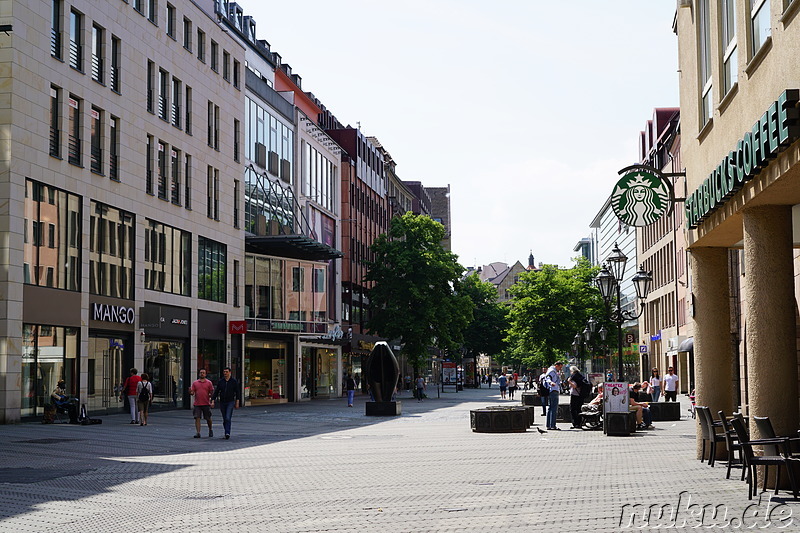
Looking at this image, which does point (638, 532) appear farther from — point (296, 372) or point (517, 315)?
point (517, 315)

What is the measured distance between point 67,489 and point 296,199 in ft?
146

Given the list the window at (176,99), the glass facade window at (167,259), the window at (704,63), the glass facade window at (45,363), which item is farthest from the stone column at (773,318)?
the window at (176,99)

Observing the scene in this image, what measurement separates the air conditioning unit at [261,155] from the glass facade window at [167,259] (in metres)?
9.73

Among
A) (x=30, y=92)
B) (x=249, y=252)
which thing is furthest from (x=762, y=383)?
(x=249, y=252)

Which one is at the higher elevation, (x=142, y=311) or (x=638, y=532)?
(x=142, y=311)

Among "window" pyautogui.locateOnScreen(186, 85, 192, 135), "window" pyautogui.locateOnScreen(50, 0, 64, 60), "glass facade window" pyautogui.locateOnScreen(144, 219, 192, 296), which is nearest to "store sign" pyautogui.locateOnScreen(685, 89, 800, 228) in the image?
"window" pyautogui.locateOnScreen(50, 0, 64, 60)

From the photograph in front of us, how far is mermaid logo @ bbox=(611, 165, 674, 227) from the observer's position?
58.5ft

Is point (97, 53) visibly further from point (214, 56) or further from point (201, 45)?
point (214, 56)

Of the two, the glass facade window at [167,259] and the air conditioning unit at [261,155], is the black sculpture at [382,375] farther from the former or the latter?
the air conditioning unit at [261,155]

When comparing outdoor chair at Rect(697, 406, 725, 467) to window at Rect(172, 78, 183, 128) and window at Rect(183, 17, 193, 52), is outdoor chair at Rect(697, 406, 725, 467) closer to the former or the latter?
window at Rect(172, 78, 183, 128)

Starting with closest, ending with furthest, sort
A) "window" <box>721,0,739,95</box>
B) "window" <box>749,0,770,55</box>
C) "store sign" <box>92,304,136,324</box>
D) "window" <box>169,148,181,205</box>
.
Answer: "window" <box>749,0,770,55</box> → "window" <box>721,0,739,95</box> → "store sign" <box>92,304,136,324</box> → "window" <box>169,148,181,205</box>

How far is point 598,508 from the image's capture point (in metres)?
11.7

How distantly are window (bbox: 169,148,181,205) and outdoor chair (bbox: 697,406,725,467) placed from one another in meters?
29.7

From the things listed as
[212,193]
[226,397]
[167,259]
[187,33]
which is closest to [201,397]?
[226,397]
